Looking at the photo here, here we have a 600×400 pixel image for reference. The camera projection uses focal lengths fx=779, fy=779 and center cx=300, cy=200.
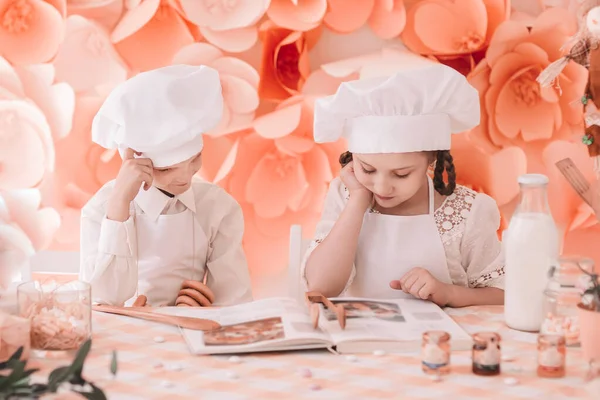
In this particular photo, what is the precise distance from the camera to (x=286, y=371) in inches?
44.3

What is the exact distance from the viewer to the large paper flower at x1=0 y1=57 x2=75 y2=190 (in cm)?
235

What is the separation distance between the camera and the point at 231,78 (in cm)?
228

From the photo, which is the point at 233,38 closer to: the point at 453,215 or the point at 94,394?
the point at 453,215

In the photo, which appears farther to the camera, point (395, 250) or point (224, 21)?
point (224, 21)

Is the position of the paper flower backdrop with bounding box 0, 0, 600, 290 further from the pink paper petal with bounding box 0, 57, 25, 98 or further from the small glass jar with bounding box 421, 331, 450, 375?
the small glass jar with bounding box 421, 331, 450, 375

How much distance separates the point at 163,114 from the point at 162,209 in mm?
279

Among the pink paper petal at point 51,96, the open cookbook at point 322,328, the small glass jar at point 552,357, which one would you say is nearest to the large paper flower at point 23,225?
the pink paper petal at point 51,96

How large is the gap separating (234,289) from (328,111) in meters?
0.53

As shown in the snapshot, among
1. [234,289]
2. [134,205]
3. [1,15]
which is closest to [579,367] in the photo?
[234,289]

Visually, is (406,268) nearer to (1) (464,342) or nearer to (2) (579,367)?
(1) (464,342)

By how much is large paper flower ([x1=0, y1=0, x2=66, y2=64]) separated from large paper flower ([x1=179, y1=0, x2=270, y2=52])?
40 centimetres

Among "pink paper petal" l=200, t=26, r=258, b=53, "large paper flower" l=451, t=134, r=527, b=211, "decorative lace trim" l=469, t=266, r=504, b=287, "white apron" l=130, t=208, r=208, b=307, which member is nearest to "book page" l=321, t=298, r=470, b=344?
"decorative lace trim" l=469, t=266, r=504, b=287

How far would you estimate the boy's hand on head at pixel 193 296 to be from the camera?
1629mm

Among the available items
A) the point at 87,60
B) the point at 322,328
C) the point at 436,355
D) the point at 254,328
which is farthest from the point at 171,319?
the point at 87,60
